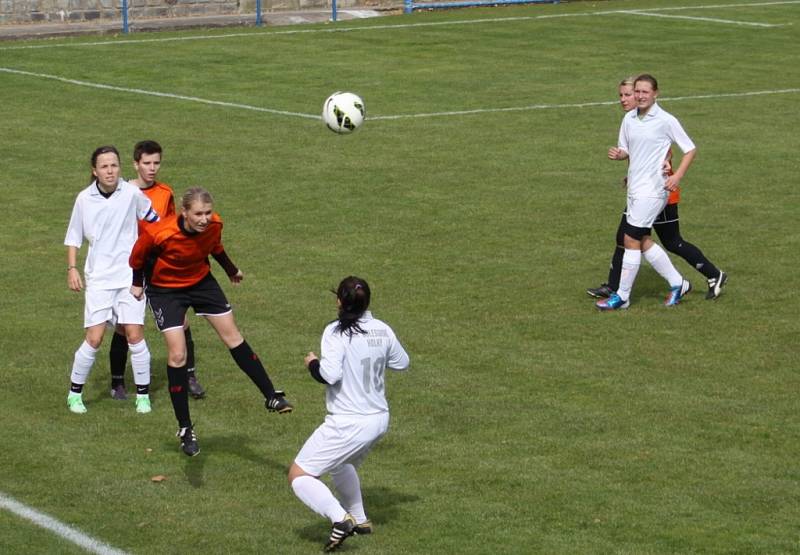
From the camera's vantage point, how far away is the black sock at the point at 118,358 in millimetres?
13219

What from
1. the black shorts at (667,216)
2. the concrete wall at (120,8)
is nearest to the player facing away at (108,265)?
the black shorts at (667,216)

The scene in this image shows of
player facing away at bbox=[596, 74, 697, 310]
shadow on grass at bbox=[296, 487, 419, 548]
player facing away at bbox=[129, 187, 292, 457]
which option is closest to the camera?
shadow on grass at bbox=[296, 487, 419, 548]

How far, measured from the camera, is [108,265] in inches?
502

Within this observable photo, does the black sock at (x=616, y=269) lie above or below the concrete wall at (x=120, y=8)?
below

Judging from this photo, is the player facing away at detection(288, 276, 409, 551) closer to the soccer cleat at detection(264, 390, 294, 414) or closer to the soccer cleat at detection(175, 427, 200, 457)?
the soccer cleat at detection(264, 390, 294, 414)

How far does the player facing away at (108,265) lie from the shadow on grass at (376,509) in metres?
2.86

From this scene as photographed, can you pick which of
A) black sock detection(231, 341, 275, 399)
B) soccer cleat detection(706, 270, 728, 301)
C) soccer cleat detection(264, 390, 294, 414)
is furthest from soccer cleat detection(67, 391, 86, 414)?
soccer cleat detection(706, 270, 728, 301)

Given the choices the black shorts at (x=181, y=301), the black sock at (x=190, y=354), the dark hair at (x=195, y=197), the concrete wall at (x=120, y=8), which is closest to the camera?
the dark hair at (x=195, y=197)

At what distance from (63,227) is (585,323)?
25.8 feet

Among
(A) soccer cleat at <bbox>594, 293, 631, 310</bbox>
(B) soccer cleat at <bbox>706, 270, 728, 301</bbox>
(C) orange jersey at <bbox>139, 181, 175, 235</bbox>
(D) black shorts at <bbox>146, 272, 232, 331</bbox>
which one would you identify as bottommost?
(A) soccer cleat at <bbox>594, 293, 631, 310</bbox>

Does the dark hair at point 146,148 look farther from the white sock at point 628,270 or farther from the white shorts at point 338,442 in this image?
the white sock at point 628,270

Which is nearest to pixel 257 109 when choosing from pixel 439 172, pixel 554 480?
pixel 439 172

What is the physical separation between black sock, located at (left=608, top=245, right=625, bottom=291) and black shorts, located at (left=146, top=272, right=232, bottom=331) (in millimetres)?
5693

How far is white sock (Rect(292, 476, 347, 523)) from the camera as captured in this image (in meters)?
9.43
